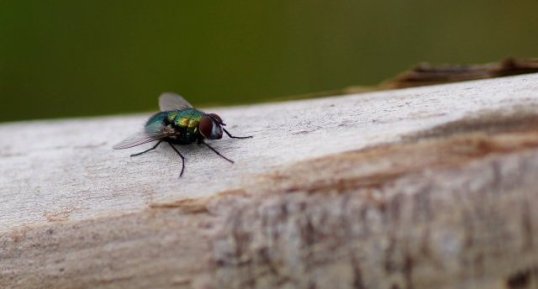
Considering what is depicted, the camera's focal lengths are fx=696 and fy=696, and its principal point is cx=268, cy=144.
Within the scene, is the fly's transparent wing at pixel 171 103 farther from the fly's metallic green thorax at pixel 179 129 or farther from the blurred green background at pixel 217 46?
the blurred green background at pixel 217 46

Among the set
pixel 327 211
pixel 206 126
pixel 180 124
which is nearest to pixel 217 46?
pixel 180 124

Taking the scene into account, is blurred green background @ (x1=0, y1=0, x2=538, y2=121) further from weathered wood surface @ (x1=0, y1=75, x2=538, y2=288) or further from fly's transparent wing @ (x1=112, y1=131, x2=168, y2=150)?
weathered wood surface @ (x1=0, y1=75, x2=538, y2=288)

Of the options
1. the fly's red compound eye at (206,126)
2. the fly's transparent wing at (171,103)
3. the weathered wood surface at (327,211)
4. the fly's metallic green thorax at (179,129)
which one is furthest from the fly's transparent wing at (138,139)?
the fly's transparent wing at (171,103)

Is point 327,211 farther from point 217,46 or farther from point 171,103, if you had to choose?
point 217,46

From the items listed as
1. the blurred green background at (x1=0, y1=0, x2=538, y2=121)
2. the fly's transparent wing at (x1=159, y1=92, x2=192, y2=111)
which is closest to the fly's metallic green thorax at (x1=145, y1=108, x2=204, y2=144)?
the fly's transparent wing at (x1=159, y1=92, x2=192, y2=111)

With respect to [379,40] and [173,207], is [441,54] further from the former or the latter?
[173,207]
